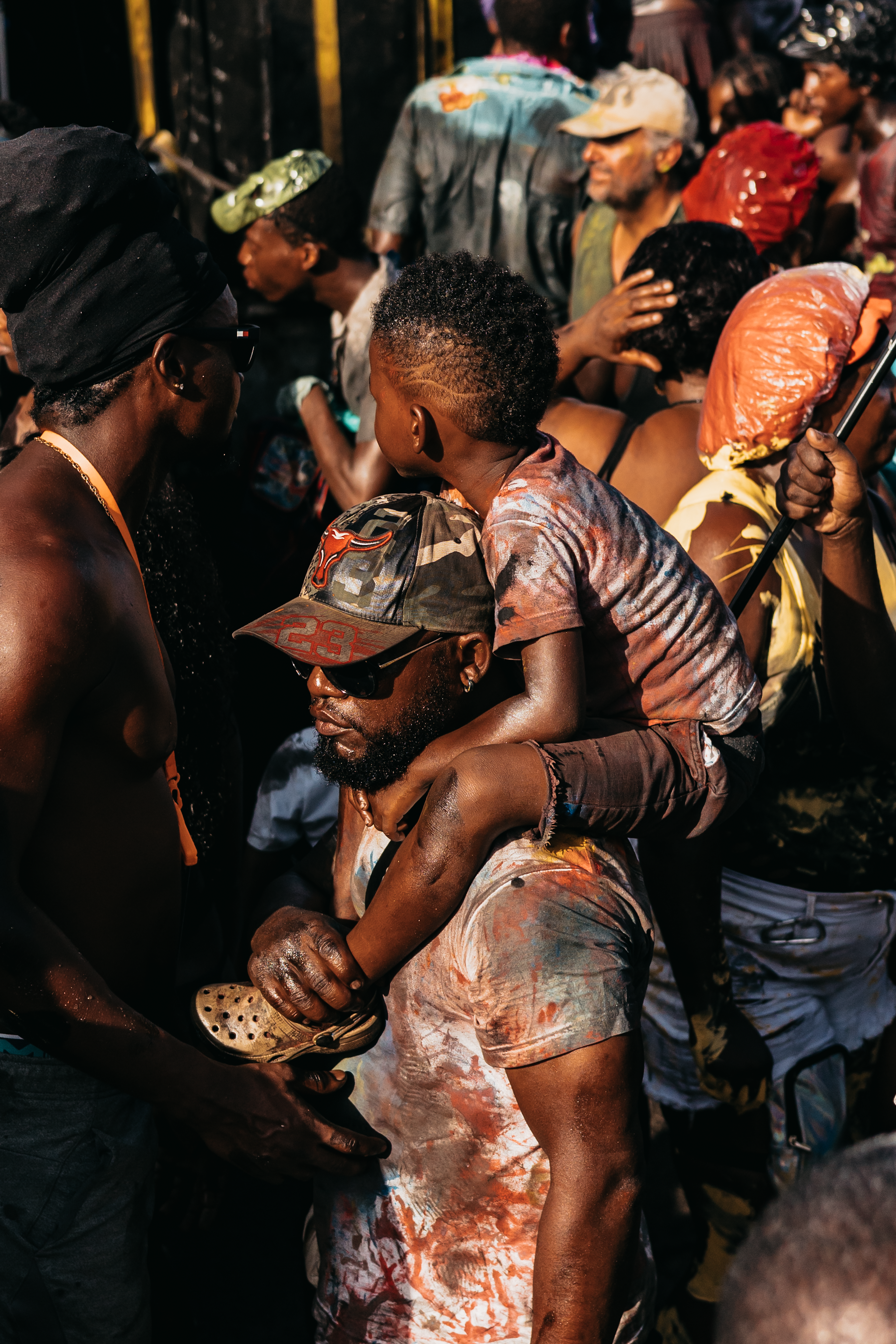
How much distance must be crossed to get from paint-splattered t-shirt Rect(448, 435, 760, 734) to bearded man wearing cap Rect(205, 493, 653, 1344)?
98 mm

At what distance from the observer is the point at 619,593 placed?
2088mm

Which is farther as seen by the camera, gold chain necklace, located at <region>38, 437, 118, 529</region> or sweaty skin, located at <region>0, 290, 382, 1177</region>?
gold chain necklace, located at <region>38, 437, 118, 529</region>

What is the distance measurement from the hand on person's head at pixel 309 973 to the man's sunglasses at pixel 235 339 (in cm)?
110

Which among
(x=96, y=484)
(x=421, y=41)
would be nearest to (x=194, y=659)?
(x=96, y=484)

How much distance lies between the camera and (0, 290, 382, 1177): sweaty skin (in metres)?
1.78

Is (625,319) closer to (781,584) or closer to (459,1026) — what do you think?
(781,584)

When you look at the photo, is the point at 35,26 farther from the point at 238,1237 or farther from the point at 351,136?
the point at 238,1237

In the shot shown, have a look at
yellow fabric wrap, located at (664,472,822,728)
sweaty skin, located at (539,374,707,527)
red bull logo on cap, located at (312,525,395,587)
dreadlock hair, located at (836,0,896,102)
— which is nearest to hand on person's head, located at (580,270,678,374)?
sweaty skin, located at (539,374,707,527)

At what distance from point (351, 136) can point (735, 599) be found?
5.29 metres

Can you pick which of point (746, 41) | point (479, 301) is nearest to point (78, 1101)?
point (479, 301)

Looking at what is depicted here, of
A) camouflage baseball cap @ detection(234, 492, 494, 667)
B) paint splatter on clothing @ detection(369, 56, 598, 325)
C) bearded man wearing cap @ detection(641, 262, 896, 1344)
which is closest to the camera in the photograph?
camouflage baseball cap @ detection(234, 492, 494, 667)

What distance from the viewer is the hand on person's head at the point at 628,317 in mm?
3453

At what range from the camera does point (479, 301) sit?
2143 millimetres

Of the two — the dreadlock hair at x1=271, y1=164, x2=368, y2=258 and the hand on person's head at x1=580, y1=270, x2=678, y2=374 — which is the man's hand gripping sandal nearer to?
the hand on person's head at x1=580, y1=270, x2=678, y2=374
